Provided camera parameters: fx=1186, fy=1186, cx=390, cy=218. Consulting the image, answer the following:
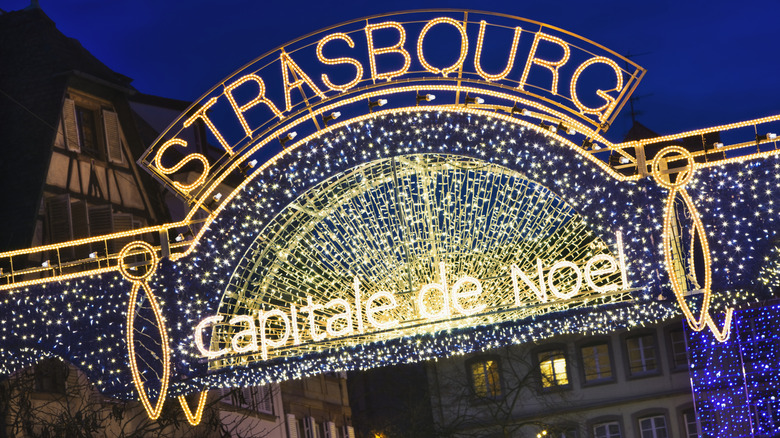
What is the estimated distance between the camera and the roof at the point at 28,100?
63.1 ft

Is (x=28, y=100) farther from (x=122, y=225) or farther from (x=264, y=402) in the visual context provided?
(x=264, y=402)

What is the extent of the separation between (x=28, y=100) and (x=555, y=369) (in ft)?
63.5

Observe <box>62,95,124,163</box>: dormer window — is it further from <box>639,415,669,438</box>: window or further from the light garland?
<box>639,415,669,438</box>: window

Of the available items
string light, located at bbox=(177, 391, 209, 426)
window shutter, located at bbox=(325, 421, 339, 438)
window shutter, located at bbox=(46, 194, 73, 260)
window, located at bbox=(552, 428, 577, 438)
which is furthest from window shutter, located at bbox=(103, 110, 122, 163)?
window, located at bbox=(552, 428, 577, 438)

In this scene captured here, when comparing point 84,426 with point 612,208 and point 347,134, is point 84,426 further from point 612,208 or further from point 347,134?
point 612,208

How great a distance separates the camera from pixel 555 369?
115ft

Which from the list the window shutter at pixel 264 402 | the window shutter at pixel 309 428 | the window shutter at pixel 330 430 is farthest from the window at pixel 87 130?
the window shutter at pixel 330 430

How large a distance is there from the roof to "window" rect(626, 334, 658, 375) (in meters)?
18.1

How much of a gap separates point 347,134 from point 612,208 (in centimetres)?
322

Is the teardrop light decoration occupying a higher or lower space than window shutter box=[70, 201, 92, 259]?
lower

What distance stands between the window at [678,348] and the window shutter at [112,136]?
18140 millimetres

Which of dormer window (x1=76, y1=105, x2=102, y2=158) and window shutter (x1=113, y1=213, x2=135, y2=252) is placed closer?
dormer window (x1=76, y1=105, x2=102, y2=158)

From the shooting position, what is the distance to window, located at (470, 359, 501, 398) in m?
34.6

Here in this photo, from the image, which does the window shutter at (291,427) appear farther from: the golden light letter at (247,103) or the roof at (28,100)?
the golden light letter at (247,103)
